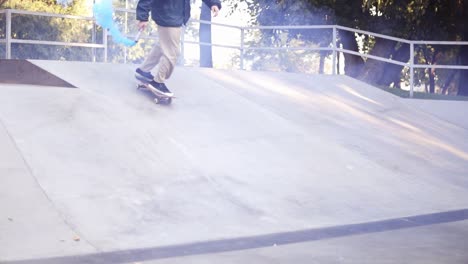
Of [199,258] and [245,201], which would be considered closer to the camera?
[199,258]

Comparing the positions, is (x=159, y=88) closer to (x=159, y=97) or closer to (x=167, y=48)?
(x=159, y=97)

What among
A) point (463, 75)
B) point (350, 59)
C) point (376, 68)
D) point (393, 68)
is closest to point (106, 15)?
point (376, 68)

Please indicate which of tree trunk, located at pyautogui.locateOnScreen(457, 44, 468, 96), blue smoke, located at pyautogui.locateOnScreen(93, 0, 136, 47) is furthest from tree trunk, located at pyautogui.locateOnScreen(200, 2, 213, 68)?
blue smoke, located at pyautogui.locateOnScreen(93, 0, 136, 47)

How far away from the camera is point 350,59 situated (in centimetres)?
3038

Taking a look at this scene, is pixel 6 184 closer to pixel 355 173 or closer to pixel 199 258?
pixel 199 258

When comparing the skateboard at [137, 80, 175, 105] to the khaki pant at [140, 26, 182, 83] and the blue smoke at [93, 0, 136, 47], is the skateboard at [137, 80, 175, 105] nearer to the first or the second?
the khaki pant at [140, 26, 182, 83]

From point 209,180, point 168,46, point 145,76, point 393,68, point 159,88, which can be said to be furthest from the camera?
point 393,68

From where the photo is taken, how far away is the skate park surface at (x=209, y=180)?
7070mm

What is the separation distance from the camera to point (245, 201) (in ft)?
28.9

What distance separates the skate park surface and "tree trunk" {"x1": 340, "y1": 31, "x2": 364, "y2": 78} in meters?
15.6

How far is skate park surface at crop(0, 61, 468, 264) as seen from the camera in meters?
7.07

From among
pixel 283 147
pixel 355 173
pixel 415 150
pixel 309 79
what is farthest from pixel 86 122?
pixel 309 79

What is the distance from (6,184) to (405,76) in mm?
51373

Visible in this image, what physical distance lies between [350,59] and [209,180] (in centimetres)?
2181
